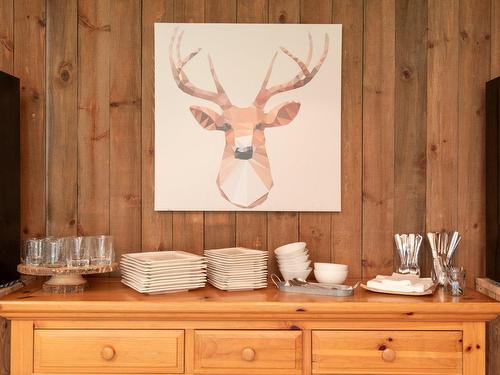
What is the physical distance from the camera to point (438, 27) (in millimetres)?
2398

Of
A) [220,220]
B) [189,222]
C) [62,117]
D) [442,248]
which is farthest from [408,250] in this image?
[62,117]

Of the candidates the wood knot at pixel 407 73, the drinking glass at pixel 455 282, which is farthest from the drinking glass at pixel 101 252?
the wood knot at pixel 407 73

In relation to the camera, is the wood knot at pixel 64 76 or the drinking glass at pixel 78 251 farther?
the wood knot at pixel 64 76

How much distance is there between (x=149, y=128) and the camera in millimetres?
2393

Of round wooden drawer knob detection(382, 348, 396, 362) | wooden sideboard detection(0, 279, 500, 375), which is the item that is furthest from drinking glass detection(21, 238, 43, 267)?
round wooden drawer knob detection(382, 348, 396, 362)

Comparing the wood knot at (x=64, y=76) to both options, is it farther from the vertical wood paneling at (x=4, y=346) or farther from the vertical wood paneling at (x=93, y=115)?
the vertical wood paneling at (x=4, y=346)

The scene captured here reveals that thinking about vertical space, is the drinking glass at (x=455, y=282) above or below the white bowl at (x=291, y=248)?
below

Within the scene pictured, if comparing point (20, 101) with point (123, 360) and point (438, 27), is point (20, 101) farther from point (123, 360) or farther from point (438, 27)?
point (438, 27)

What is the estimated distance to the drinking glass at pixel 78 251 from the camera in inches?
82.7

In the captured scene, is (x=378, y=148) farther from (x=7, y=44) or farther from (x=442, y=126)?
(x=7, y=44)

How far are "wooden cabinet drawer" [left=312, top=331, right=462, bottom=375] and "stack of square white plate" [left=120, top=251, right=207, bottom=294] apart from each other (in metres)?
0.52

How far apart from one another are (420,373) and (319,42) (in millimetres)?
1417

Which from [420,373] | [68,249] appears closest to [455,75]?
[420,373]

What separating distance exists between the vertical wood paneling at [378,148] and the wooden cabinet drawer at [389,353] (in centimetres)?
48
